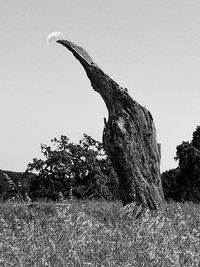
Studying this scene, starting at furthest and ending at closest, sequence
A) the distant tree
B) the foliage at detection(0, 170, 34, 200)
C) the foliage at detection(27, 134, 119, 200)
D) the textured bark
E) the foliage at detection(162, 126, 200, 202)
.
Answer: the distant tree → the foliage at detection(162, 126, 200, 202) → the foliage at detection(27, 134, 119, 200) → the textured bark → the foliage at detection(0, 170, 34, 200)

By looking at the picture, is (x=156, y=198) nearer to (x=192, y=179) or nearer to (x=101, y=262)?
(x=101, y=262)

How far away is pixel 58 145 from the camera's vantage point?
32531 mm

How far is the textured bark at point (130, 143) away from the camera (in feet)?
39.8

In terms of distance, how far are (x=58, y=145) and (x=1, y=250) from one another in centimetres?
2774

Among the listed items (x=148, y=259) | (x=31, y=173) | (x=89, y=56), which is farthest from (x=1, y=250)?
(x=31, y=173)

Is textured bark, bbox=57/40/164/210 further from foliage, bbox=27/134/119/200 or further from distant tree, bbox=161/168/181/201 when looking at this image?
distant tree, bbox=161/168/181/201

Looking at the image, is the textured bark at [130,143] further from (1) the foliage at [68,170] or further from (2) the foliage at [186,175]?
(2) the foliage at [186,175]

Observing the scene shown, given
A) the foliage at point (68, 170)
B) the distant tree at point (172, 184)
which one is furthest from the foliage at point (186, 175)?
the foliage at point (68, 170)

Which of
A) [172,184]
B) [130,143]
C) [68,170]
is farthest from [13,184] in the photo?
[172,184]

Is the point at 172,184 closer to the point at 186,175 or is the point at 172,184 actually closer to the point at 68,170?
the point at 186,175

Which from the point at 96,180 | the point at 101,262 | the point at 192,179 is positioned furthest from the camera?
the point at 192,179

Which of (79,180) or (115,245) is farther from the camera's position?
(79,180)

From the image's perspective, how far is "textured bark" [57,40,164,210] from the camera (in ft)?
39.8

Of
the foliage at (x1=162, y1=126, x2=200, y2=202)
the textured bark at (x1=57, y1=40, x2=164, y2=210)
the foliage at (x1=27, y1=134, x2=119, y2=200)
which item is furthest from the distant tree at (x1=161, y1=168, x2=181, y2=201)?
the textured bark at (x1=57, y1=40, x2=164, y2=210)
